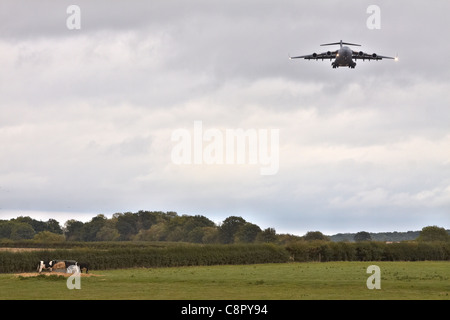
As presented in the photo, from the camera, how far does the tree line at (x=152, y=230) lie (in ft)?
482

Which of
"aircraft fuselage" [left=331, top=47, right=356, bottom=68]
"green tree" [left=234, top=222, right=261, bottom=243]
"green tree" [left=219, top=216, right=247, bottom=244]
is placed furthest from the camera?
"green tree" [left=219, top=216, right=247, bottom=244]

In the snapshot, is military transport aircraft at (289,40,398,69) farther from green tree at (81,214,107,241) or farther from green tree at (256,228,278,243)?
green tree at (81,214,107,241)

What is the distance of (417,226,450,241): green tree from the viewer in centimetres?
14350

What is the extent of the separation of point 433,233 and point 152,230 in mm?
71004

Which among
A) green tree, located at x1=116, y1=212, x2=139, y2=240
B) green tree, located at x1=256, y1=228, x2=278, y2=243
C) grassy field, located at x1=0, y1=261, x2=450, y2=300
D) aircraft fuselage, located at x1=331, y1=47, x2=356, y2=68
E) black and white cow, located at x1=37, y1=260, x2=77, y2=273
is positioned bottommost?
grassy field, located at x1=0, y1=261, x2=450, y2=300

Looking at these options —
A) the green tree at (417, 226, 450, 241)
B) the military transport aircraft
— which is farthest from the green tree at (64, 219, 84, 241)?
the military transport aircraft

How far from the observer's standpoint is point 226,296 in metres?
40.8

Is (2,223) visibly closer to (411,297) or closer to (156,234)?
(156,234)

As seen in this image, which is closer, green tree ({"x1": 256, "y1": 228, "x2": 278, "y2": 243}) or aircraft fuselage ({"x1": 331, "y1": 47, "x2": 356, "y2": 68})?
aircraft fuselage ({"x1": 331, "y1": 47, "x2": 356, "y2": 68})

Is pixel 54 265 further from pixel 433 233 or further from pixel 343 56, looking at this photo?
pixel 433 233

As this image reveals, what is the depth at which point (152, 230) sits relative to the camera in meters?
181

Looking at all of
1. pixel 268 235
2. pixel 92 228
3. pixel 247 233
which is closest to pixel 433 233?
pixel 268 235

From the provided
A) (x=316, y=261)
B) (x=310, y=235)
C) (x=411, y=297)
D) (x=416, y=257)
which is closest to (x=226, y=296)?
(x=411, y=297)

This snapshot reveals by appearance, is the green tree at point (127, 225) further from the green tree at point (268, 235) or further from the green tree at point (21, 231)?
the green tree at point (268, 235)
